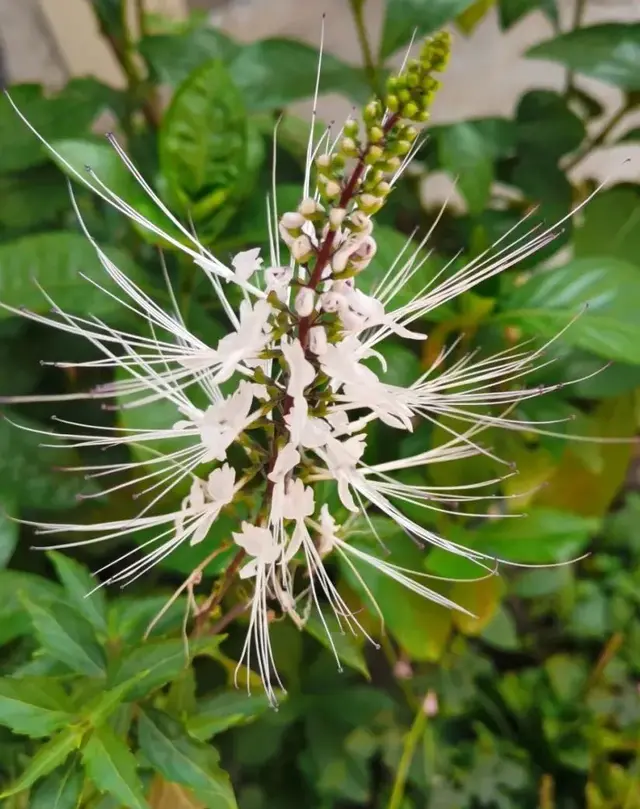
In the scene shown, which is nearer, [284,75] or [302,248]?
[302,248]

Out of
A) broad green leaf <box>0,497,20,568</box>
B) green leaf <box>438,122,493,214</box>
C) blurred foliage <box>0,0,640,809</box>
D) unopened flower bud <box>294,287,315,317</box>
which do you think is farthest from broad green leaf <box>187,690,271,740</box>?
green leaf <box>438,122,493,214</box>

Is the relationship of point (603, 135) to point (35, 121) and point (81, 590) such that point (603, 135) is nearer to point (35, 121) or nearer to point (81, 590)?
point (35, 121)

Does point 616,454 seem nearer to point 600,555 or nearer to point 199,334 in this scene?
point 600,555

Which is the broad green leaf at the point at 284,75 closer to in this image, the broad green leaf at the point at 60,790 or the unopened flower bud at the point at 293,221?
the unopened flower bud at the point at 293,221

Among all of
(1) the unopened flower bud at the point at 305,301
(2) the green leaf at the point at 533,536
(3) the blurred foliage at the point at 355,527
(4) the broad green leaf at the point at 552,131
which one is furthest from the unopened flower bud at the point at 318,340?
(4) the broad green leaf at the point at 552,131

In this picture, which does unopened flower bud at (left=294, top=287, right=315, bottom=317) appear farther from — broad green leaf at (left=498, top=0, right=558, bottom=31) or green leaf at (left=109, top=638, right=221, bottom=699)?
broad green leaf at (left=498, top=0, right=558, bottom=31)

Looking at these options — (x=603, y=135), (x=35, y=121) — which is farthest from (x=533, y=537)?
(x=35, y=121)
